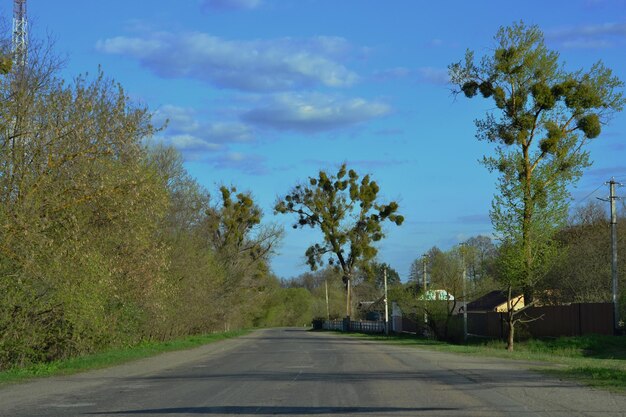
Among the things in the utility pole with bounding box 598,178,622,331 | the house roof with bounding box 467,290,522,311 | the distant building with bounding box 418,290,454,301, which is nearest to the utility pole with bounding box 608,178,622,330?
the utility pole with bounding box 598,178,622,331

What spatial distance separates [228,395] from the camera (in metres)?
13.9

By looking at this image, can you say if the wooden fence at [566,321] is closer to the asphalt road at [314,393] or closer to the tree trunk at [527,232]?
the tree trunk at [527,232]

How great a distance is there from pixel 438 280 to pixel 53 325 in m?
32.8

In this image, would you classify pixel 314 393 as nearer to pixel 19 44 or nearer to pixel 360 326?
pixel 19 44

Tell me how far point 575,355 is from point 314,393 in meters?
22.1

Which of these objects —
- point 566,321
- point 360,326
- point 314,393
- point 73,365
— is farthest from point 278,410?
point 360,326

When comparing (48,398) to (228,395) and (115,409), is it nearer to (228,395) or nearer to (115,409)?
(115,409)

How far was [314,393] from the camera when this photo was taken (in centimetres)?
1404

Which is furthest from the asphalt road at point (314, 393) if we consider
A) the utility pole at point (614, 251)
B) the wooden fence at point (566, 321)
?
the wooden fence at point (566, 321)

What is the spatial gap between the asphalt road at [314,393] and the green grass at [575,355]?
90 cm

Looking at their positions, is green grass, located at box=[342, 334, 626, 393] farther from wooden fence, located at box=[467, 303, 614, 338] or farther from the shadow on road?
the shadow on road

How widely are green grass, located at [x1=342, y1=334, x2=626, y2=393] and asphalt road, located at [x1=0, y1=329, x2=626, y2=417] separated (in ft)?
2.94

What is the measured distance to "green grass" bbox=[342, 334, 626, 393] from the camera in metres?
16.8

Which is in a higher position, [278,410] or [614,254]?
[614,254]
